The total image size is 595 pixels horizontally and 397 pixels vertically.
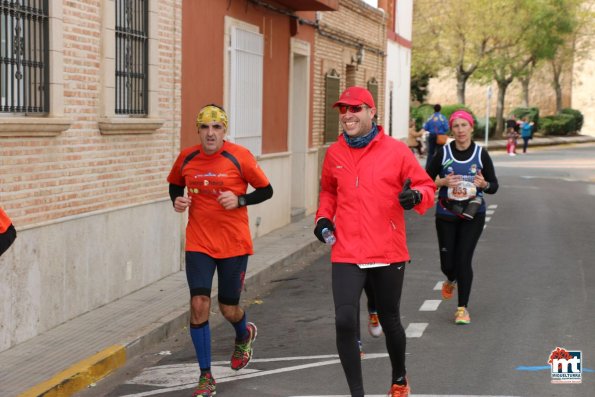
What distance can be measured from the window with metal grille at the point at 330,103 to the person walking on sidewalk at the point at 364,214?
1485 centimetres

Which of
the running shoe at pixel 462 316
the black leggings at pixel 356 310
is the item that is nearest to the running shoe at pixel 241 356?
the black leggings at pixel 356 310

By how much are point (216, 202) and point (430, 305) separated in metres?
3.86

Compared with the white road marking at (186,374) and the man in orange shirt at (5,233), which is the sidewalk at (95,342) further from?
the man in orange shirt at (5,233)

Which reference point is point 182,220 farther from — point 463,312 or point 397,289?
point 397,289

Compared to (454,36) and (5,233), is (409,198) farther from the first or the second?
(454,36)

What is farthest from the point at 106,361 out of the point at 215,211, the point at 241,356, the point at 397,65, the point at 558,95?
the point at 558,95

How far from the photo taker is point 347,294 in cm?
654

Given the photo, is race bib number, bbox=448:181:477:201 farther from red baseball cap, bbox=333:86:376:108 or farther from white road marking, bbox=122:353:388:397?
red baseball cap, bbox=333:86:376:108

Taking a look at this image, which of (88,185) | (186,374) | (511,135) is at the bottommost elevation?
(186,374)

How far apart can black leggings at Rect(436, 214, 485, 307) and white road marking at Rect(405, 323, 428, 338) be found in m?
0.40

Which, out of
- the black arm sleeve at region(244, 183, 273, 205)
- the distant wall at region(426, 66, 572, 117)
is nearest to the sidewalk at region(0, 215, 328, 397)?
the black arm sleeve at region(244, 183, 273, 205)

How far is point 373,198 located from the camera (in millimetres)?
6547

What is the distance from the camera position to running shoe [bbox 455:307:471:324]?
9.52 m

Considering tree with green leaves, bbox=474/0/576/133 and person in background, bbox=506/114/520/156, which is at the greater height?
tree with green leaves, bbox=474/0/576/133
